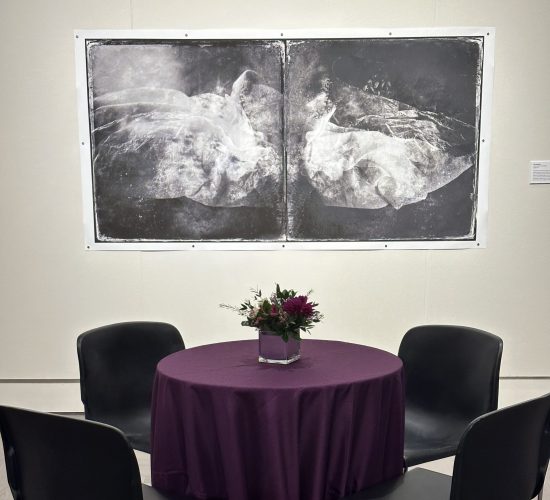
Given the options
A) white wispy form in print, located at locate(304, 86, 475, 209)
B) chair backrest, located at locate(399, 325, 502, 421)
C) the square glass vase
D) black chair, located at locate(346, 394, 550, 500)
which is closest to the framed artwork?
white wispy form in print, located at locate(304, 86, 475, 209)

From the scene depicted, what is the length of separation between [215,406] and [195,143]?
214 centimetres

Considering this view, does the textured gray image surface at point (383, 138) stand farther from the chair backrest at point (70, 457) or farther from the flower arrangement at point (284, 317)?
the chair backrest at point (70, 457)

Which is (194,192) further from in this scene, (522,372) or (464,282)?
(522,372)

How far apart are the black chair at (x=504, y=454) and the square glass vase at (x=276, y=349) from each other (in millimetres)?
784

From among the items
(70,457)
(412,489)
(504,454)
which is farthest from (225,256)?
(504,454)

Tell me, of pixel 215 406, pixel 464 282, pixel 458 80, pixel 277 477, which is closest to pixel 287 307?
pixel 215 406

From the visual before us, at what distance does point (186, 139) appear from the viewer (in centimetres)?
373

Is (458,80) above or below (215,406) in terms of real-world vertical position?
above

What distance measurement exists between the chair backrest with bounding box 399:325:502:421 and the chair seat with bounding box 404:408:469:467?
0.04 m

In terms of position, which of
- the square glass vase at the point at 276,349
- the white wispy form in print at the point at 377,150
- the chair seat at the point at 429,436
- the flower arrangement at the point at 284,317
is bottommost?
the chair seat at the point at 429,436

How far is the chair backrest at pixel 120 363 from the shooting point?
2688 mm

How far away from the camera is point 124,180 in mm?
3758

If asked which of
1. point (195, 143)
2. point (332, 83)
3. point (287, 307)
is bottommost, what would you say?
point (287, 307)

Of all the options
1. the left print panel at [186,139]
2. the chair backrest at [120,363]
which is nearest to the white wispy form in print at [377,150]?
the left print panel at [186,139]
